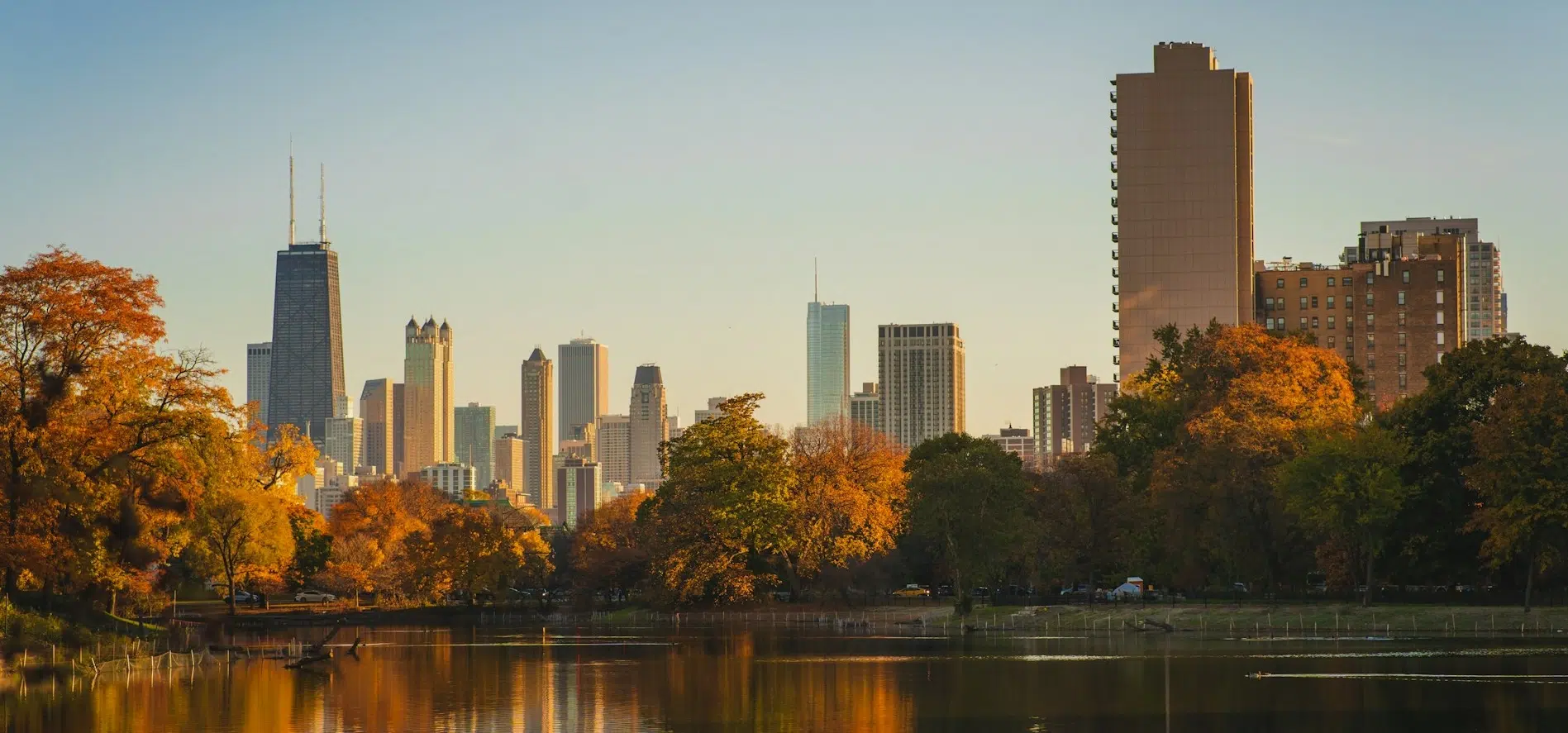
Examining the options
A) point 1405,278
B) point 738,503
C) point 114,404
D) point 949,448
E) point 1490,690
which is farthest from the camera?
point 1405,278

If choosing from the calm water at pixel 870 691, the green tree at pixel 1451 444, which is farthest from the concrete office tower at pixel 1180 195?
the calm water at pixel 870 691

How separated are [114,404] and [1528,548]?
5753 centimetres

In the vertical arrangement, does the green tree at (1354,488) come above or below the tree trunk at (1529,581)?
above

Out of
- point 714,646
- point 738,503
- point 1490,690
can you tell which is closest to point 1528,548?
point 1490,690

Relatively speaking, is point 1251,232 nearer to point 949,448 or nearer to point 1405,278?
point 1405,278

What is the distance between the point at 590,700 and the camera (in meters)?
52.9

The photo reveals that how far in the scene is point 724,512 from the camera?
10200cm

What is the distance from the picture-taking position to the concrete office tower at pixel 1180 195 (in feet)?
594

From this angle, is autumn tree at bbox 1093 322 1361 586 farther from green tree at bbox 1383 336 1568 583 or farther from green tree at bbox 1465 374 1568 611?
green tree at bbox 1465 374 1568 611

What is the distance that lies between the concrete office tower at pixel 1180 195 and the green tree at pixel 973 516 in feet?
265

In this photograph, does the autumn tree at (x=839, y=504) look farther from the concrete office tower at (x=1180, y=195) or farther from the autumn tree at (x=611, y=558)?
the concrete office tower at (x=1180, y=195)

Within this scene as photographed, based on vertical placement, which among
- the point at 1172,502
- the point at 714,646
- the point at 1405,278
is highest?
the point at 1405,278

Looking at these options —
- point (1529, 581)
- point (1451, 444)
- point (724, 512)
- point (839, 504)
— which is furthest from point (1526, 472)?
point (724, 512)

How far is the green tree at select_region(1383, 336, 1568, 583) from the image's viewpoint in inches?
3177
